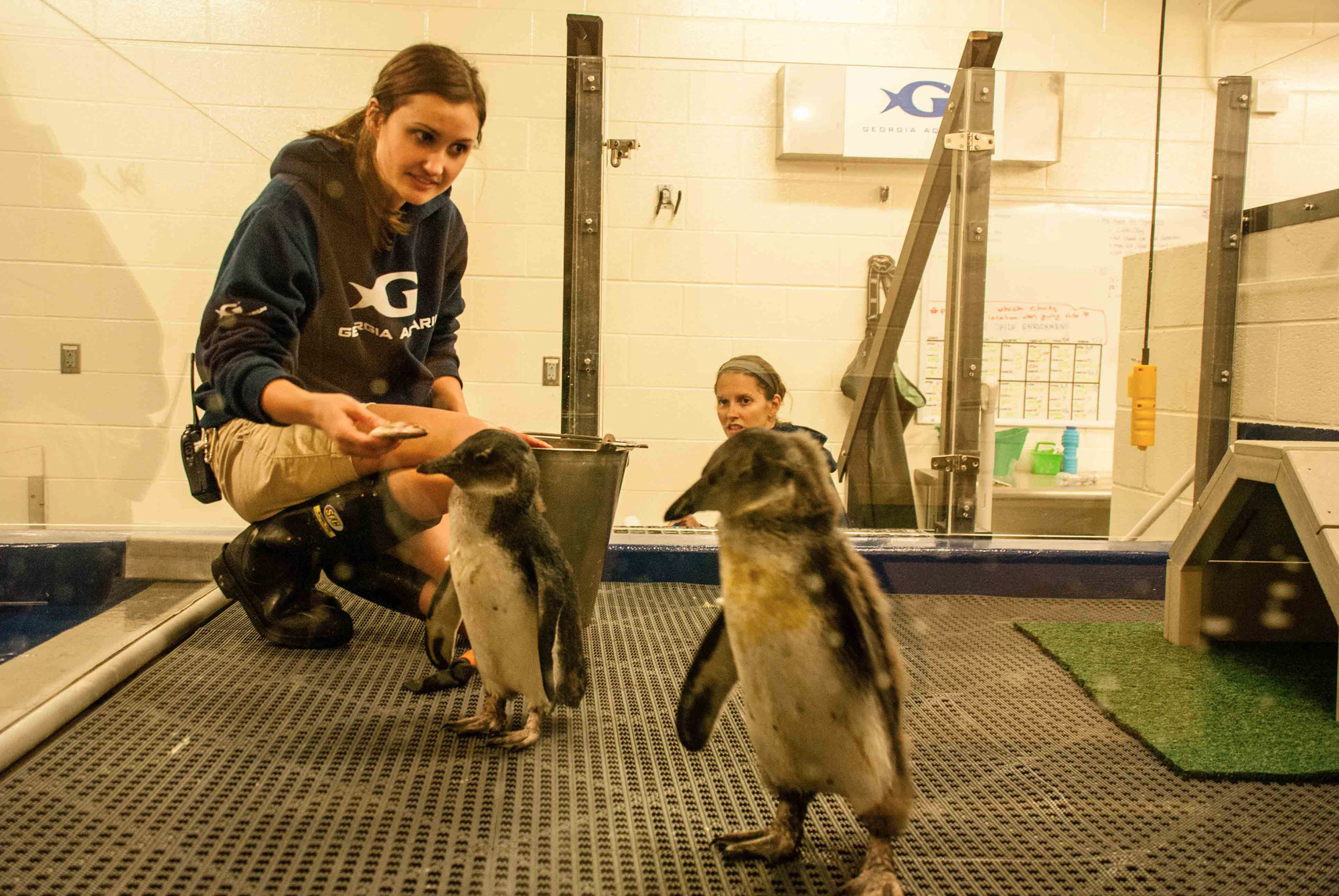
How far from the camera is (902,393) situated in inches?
78.2

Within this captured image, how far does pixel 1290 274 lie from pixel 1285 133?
333 mm

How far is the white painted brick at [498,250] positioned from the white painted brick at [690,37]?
192 cm

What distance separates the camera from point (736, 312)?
2143 millimetres

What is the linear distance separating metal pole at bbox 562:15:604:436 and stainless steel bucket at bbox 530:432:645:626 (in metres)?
0.61

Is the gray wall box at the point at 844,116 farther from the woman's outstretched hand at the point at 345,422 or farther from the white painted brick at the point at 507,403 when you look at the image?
the woman's outstretched hand at the point at 345,422

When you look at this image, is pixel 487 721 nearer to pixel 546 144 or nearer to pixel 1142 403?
pixel 546 144

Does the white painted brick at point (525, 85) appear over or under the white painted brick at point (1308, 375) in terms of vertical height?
over

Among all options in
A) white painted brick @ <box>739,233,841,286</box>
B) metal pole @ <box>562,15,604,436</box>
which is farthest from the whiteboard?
metal pole @ <box>562,15,604,436</box>

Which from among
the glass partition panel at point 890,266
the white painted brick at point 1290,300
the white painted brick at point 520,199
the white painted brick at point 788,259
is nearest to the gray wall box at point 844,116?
the glass partition panel at point 890,266

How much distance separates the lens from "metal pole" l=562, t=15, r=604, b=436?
136 cm

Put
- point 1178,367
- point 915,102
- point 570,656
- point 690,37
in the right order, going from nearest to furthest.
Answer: point 570,656 → point 915,102 → point 1178,367 → point 690,37

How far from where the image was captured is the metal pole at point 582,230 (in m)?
1.36

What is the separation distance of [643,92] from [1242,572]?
4.14 feet

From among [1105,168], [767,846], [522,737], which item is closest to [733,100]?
[1105,168]
